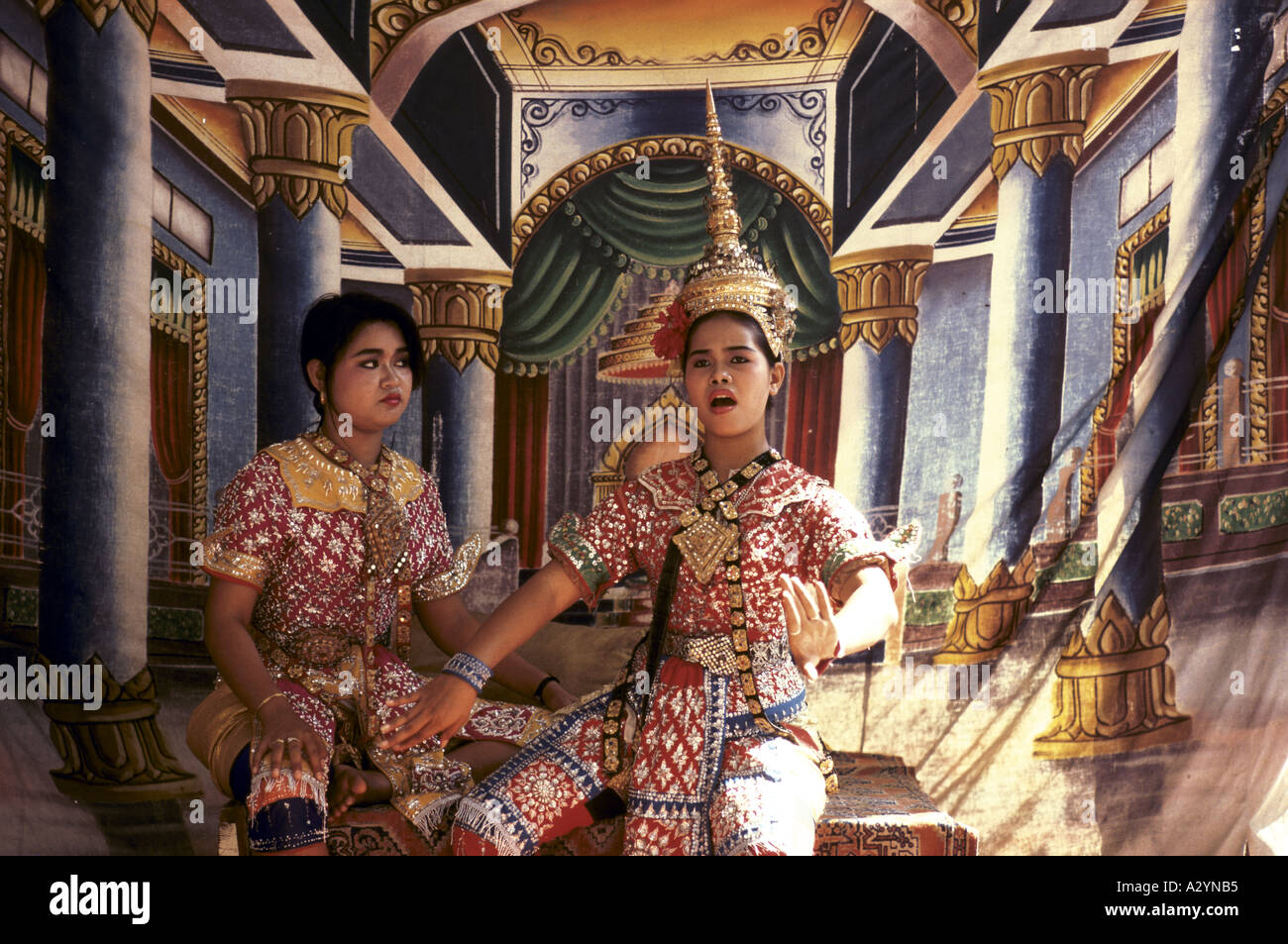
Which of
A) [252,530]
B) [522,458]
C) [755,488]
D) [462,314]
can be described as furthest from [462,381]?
[755,488]

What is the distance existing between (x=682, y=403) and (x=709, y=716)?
179 centimetres

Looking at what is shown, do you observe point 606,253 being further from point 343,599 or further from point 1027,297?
point 343,599

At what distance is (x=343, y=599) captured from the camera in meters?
3.26

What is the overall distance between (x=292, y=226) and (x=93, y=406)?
0.86m

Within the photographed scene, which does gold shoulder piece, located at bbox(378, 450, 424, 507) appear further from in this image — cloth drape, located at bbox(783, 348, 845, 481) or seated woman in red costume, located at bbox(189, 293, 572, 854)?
cloth drape, located at bbox(783, 348, 845, 481)

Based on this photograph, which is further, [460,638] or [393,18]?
[393,18]

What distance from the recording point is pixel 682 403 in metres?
4.40

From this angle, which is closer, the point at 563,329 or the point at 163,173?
the point at 163,173

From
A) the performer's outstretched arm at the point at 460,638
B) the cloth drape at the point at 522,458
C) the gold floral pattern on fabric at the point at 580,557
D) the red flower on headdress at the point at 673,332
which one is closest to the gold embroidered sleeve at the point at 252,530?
the performer's outstretched arm at the point at 460,638

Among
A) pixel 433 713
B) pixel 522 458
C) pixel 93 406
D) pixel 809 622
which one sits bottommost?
pixel 433 713

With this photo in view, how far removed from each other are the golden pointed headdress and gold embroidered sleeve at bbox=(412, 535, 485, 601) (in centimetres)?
97

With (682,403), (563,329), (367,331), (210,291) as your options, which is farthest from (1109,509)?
(210,291)

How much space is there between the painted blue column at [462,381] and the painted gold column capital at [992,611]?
1635mm
